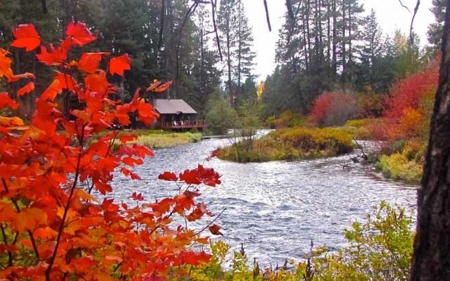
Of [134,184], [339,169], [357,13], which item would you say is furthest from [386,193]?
[357,13]

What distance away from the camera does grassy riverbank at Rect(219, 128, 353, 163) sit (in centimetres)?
2052

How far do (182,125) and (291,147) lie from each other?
1945 cm

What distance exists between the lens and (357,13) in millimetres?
44625

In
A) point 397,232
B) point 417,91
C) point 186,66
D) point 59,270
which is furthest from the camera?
point 186,66

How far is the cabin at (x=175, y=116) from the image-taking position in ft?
127

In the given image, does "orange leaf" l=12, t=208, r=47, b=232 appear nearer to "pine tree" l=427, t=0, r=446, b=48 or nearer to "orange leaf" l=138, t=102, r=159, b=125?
"orange leaf" l=138, t=102, r=159, b=125

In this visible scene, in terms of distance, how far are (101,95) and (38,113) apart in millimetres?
209

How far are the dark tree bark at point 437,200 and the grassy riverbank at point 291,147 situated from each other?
62.4 feet

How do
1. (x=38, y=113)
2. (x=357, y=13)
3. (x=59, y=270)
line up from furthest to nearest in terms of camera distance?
(x=357, y=13) → (x=59, y=270) → (x=38, y=113)

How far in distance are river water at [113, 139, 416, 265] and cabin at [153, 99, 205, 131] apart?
22.0m

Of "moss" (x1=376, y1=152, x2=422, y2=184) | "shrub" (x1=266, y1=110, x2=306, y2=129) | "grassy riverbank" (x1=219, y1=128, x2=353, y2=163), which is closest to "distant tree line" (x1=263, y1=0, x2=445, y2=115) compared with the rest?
"shrub" (x1=266, y1=110, x2=306, y2=129)

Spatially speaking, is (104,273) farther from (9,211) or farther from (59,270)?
(9,211)

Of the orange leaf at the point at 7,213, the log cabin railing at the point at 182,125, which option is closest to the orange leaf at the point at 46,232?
the orange leaf at the point at 7,213

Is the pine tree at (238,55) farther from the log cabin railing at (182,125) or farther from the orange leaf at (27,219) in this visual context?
the orange leaf at (27,219)
